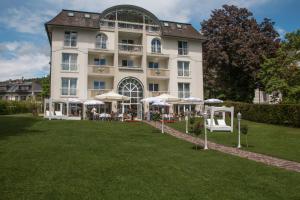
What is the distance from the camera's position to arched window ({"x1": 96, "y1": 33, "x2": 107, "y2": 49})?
3566cm

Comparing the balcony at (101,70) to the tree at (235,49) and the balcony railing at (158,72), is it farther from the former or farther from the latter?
the tree at (235,49)

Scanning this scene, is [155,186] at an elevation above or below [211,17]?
below

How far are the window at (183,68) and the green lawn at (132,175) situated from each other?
26.9m

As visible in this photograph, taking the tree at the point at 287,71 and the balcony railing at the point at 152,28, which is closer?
the tree at the point at 287,71

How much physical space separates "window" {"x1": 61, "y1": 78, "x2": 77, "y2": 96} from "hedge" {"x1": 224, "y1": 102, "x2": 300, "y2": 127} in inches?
754

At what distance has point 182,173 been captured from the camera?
28.5 ft

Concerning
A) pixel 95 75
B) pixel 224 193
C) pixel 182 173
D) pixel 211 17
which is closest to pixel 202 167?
pixel 182 173

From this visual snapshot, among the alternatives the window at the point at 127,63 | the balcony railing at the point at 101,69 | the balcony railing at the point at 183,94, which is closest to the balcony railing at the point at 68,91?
the balcony railing at the point at 101,69

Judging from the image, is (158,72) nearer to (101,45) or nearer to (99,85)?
(99,85)

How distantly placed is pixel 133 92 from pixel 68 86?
25.3ft

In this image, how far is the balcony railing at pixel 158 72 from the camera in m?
36.8

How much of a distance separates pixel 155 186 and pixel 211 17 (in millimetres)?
41144

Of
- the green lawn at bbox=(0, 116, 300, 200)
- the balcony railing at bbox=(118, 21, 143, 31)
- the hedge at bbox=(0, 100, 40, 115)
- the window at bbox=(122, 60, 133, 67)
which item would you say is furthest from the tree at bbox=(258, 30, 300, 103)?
the hedge at bbox=(0, 100, 40, 115)

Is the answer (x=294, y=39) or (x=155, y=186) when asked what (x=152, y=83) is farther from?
(x=155, y=186)
